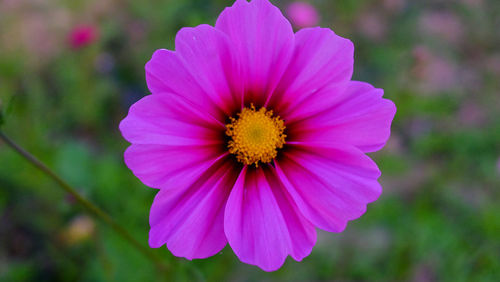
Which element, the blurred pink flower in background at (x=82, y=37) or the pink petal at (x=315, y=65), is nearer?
the pink petal at (x=315, y=65)

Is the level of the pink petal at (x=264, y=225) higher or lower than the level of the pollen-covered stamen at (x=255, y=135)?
lower

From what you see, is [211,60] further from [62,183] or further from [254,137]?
[62,183]

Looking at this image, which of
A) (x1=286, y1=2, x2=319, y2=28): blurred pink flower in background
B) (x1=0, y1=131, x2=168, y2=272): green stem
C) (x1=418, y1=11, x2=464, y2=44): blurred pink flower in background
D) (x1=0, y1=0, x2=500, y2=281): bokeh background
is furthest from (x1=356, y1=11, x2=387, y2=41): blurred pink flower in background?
(x1=0, y1=131, x2=168, y2=272): green stem

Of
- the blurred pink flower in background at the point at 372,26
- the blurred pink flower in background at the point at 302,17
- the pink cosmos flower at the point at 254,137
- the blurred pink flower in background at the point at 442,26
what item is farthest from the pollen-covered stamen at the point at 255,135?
the blurred pink flower in background at the point at 442,26

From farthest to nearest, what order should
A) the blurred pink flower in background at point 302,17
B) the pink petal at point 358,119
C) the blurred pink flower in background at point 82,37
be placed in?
the blurred pink flower in background at point 302,17
the blurred pink flower in background at point 82,37
the pink petal at point 358,119

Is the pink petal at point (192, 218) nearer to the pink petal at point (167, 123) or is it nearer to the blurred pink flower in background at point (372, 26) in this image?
the pink petal at point (167, 123)

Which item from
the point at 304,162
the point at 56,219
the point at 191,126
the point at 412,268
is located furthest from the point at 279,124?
the point at 56,219

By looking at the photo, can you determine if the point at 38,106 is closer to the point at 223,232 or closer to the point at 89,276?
the point at 89,276

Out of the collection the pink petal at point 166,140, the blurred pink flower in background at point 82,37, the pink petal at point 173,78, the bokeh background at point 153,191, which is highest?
the pink petal at point 173,78

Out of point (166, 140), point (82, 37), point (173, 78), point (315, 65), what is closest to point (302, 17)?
point (82, 37)
